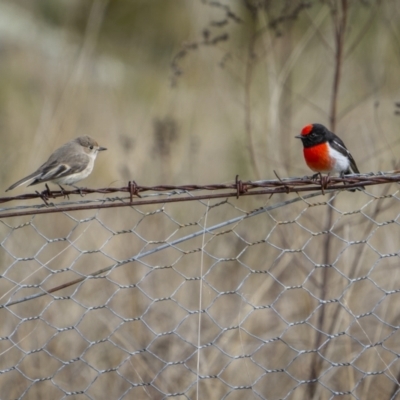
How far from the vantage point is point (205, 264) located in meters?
5.48

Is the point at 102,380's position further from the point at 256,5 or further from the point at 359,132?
the point at 359,132

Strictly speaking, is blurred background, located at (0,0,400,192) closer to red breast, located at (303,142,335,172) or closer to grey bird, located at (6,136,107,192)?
red breast, located at (303,142,335,172)

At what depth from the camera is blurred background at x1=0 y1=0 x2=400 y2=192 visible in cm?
541

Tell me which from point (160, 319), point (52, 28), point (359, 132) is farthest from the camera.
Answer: point (52, 28)

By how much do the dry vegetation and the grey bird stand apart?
13.0 inches

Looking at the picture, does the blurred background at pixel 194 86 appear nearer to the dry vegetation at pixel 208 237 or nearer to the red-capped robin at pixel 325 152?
the dry vegetation at pixel 208 237

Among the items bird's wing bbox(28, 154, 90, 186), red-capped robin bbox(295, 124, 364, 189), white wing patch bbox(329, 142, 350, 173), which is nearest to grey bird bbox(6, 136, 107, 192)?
bird's wing bbox(28, 154, 90, 186)

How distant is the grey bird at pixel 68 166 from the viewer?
4.36 meters

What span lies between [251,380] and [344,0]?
2315 mm

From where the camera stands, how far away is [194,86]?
337 inches

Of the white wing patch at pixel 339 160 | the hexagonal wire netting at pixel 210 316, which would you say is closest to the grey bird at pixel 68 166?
the hexagonal wire netting at pixel 210 316

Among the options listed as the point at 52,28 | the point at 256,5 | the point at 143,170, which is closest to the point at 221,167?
the point at 143,170

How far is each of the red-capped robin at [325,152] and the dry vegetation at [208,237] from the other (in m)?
0.17

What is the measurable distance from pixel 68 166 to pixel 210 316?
4.35 feet
